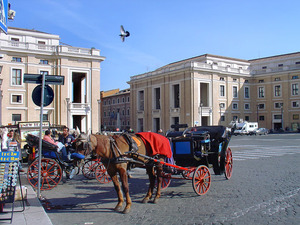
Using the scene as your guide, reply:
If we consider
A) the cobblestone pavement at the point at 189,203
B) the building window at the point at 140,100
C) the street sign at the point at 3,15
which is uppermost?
the building window at the point at 140,100

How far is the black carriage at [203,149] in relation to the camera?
334 inches

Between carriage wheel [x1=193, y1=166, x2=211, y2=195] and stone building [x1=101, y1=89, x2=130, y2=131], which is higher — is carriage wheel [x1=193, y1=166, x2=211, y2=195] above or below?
below

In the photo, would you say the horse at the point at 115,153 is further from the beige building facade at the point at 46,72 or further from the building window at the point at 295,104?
the building window at the point at 295,104

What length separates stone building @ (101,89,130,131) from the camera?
77750 mm

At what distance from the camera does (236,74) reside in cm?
6134

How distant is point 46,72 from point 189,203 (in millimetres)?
36574

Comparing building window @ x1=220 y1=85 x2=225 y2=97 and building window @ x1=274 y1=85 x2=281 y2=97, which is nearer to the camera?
building window @ x1=220 y1=85 x2=225 y2=97

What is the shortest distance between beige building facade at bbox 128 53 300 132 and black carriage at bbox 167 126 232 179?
4316 centimetres

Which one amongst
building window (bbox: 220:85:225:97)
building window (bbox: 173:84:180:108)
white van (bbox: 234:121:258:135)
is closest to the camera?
white van (bbox: 234:121:258:135)

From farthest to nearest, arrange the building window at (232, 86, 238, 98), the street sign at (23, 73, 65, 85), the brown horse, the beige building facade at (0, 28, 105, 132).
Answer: the building window at (232, 86, 238, 98) → the beige building facade at (0, 28, 105, 132) → the street sign at (23, 73, 65, 85) → the brown horse

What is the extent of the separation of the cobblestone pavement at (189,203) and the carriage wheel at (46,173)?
0.29m

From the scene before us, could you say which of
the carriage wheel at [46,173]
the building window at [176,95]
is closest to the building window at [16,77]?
the building window at [176,95]

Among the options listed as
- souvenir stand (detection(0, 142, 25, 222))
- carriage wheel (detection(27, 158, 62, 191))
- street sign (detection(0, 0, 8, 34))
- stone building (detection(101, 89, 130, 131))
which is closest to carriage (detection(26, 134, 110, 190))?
carriage wheel (detection(27, 158, 62, 191))

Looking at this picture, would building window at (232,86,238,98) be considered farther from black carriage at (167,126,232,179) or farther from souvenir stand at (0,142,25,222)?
souvenir stand at (0,142,25,222)
